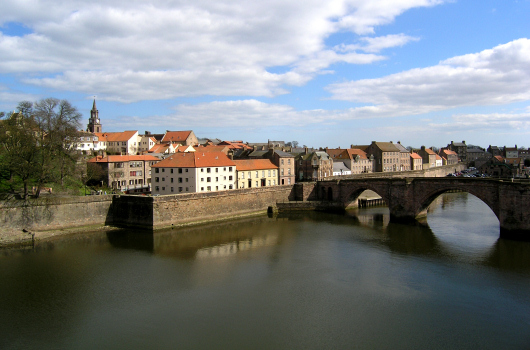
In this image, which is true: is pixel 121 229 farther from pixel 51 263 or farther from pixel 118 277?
pixel 118 277

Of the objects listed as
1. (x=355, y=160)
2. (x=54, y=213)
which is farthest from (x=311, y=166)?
(x=54, y=213)

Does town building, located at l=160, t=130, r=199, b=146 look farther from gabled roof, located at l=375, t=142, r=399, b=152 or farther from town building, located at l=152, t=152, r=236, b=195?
gabled roof, located at l=375, t=142, r=399, b=152

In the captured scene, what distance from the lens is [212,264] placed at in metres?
25.9

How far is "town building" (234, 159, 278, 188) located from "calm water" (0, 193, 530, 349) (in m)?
17.3

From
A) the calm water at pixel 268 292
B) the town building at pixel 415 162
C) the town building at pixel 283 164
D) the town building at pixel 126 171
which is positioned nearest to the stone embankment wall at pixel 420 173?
the town building at pixel 415 162

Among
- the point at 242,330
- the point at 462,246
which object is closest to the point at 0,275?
the point at 242,330

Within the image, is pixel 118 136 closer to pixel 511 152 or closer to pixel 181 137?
pixel 181 137

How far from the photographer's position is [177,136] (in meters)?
Answer: 87.1

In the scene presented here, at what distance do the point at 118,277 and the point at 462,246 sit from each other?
2504cm

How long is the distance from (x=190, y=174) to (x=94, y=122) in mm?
60043

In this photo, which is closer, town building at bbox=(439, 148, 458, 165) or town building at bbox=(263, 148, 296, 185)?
town building at bbox=(263, 148, 296, 185)

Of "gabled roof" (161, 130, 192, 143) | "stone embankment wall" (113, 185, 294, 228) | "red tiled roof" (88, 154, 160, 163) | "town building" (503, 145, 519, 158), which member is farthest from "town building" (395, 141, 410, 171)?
"red tiled roof" (88, 154, 160, 163)

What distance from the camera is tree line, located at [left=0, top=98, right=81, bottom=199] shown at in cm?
3303

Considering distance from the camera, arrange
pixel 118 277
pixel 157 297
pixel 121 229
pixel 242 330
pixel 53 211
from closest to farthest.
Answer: pixel 242 330
pixel 157 297
pixel 118 277
pixel 53 211
pixel 121 229
